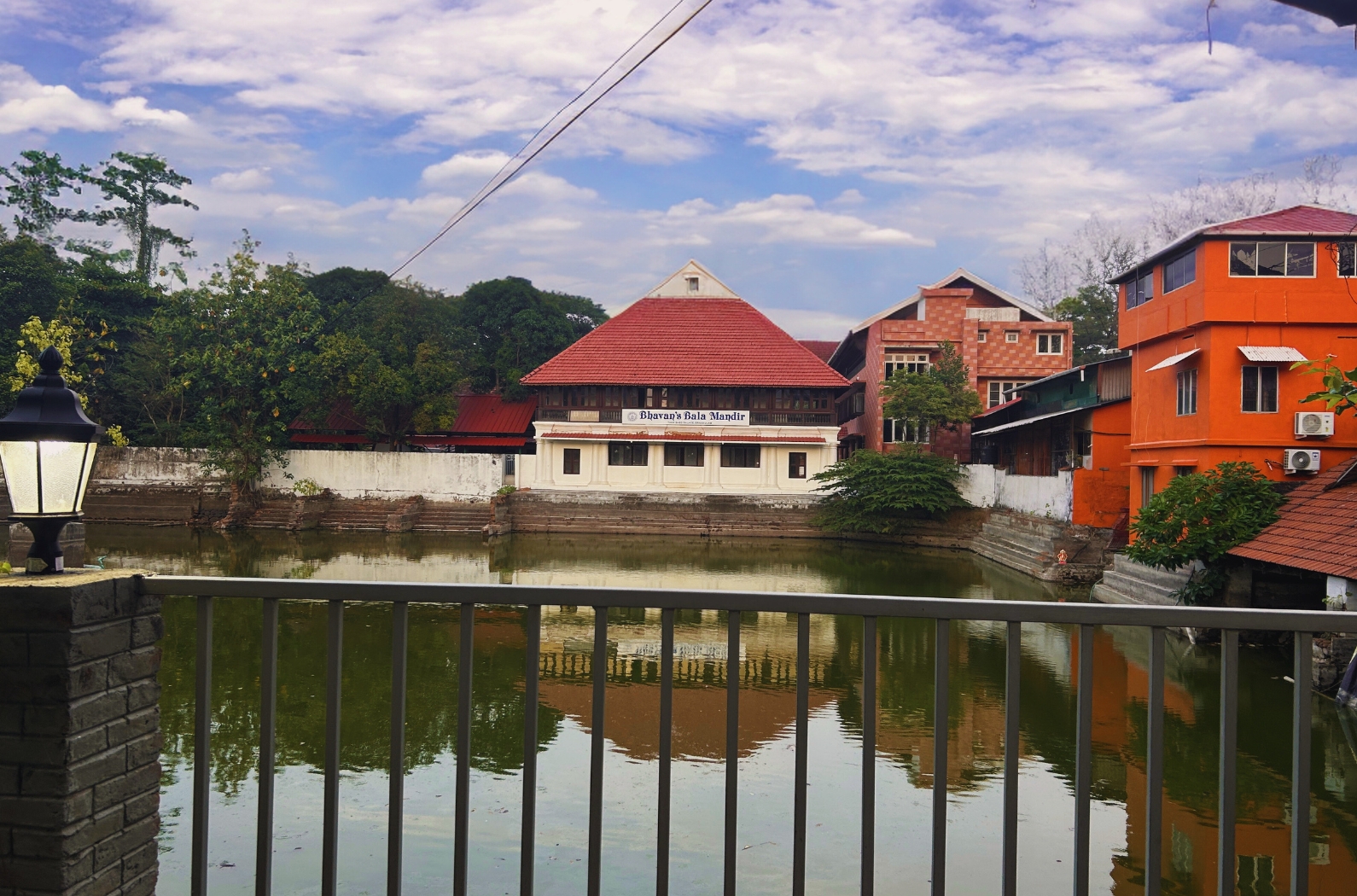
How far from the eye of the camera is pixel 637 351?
2344 cm

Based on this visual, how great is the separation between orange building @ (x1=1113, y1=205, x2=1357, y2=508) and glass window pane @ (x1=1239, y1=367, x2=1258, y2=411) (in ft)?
0.03

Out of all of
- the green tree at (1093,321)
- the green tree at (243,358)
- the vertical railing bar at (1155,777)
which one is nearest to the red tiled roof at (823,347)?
the green tree at (1093,321)

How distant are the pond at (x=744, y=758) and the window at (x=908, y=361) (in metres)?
13.5

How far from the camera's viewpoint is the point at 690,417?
890 inches

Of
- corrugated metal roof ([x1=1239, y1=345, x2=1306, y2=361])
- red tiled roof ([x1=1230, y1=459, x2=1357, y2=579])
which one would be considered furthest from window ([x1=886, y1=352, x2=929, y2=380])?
red tiled roof ([x1=1230, y1=459, x2=1357, y2=579])

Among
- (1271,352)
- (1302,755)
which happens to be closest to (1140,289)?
(1271,352)

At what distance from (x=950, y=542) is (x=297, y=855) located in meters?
16.6

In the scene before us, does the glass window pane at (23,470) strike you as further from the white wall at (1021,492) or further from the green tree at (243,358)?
the green tree at (243,358)

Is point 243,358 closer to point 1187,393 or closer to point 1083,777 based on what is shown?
point 1187,393

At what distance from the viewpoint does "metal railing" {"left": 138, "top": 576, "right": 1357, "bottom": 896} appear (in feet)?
5.50

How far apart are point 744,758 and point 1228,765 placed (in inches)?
168

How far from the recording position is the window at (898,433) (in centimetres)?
2330

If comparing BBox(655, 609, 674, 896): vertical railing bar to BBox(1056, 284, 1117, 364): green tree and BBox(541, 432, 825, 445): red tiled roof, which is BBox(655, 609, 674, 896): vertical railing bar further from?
BBox(1056, 284, 1117, 364): green tree

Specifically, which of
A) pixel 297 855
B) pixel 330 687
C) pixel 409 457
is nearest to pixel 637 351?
pixel 409 457
